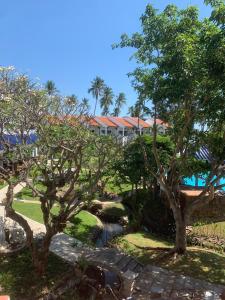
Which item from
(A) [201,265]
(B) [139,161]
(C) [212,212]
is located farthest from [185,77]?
(C) [212,212]

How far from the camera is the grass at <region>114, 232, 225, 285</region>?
13164 mm

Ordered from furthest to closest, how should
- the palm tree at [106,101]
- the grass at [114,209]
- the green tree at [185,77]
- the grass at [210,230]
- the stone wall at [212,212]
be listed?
the palm tree at [106,101] → the grass at [114,209] → the stone wall at [212,212] → the grass at [210,230] → the green tree at [185,77]

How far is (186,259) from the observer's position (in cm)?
1441

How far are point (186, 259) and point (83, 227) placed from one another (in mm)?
5926

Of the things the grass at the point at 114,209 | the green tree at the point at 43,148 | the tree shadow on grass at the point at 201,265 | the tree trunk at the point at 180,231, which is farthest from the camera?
the grass at the point at 114,209

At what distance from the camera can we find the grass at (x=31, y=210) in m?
19.1

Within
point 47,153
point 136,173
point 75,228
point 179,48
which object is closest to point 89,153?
point 47,153

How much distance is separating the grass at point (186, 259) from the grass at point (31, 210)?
15.3 feet

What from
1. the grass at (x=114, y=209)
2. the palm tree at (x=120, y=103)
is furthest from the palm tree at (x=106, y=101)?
the grass at (x=114, y=209)

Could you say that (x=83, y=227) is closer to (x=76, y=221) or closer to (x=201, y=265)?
(x=76, y=221)

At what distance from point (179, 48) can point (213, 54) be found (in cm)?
144

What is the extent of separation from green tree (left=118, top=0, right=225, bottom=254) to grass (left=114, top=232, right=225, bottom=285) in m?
0.73

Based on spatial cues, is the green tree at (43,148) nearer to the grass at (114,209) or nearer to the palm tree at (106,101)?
the grass at (114,209)

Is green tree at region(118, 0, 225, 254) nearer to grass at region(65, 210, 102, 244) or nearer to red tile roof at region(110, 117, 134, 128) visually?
grass at region(65, 210, 102, 244)
